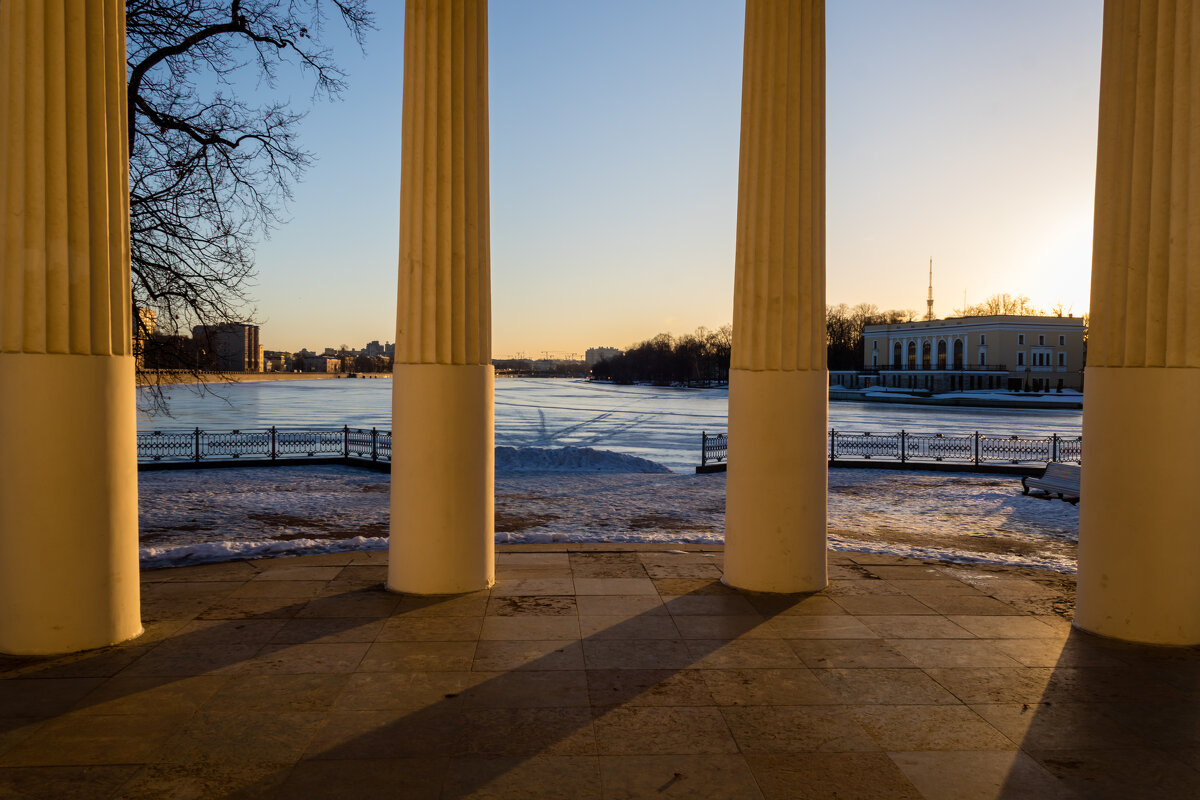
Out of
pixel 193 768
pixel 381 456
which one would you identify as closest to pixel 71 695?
pixel 193 768

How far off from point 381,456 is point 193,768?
2442 centimetres

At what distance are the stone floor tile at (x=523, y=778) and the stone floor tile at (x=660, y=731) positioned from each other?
0.29 m

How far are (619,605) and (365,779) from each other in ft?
12.4

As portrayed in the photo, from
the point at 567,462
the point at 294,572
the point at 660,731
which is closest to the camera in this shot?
the point at 660,731

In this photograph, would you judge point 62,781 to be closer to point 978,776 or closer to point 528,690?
point 528,690

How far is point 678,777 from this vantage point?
4293 mm

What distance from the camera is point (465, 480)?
797 centimetres

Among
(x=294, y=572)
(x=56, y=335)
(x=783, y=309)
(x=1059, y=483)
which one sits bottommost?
(x=1059, y=483)

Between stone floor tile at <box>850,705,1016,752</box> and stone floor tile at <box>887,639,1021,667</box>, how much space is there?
930 mm

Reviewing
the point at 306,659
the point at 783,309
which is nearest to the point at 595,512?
the point at 783,309

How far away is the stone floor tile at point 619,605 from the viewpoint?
7.43 m

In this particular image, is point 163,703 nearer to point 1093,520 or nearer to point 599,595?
point 599,595

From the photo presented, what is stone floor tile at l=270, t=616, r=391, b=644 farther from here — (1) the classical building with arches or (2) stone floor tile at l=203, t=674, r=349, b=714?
(1) the classical building with arches

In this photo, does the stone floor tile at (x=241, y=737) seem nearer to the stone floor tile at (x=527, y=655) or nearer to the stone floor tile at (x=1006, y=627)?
the stone floor tile at (x=527, y=655)
